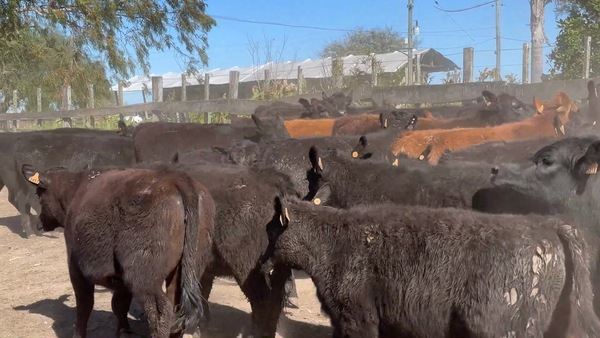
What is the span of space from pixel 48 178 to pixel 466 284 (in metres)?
4.32

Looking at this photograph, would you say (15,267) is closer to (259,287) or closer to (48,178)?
(48,178)

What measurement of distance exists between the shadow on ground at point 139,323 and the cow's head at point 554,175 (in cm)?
221

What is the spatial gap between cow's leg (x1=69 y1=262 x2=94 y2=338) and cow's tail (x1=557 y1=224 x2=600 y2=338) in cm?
387

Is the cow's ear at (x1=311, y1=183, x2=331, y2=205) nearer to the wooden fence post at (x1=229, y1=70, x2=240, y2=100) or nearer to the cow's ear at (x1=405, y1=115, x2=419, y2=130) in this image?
the cow's ear at (x1=405, y1=115, x2=419, y2=130)

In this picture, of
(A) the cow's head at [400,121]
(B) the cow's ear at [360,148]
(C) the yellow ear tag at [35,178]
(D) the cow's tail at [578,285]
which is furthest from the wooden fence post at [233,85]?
(D) the cow's tail at [578,285]

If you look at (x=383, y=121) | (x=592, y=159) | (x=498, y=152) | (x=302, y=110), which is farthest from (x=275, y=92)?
(x=592, y=159)

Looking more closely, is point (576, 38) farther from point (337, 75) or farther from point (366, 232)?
point (366, 232)

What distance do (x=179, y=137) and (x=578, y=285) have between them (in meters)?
8.50

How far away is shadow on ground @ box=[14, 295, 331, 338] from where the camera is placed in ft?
20.7

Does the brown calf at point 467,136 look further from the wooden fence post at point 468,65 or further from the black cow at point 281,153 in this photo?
the wooden fence post at point 468,65

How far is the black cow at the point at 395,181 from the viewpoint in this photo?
5801mm

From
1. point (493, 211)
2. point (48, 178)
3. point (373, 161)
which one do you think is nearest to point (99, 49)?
point (48, 178)

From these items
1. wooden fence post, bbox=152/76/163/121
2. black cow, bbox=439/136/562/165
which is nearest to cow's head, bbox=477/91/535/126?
black cow, bbox=439/136/562/165

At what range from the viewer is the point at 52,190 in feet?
21.4
